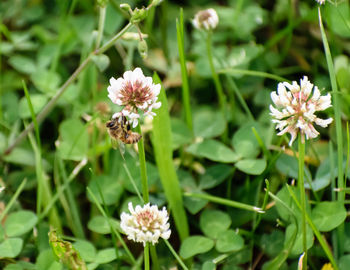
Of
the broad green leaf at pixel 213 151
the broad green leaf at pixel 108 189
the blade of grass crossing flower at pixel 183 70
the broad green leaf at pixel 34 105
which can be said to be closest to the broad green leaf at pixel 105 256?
the broad green leaf at pixel 108 189

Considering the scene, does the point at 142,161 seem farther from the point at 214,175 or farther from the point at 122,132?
the point at 214,175

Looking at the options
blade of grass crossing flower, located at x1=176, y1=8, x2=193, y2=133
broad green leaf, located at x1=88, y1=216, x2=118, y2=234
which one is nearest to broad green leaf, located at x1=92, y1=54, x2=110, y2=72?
blade of grass crossing flower, located at x1=176, y1=8, x2=193, y2=133

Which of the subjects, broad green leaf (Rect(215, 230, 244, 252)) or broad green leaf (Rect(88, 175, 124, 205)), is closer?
broad green leaf (Rect(215, 230, 244, 252))

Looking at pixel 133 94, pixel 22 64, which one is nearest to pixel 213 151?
pixel 133 94

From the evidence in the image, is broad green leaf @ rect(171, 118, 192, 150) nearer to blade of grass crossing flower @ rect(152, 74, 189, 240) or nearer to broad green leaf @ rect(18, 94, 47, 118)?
blade of grass crossing flower @ rect(152, 74, 189, 240)

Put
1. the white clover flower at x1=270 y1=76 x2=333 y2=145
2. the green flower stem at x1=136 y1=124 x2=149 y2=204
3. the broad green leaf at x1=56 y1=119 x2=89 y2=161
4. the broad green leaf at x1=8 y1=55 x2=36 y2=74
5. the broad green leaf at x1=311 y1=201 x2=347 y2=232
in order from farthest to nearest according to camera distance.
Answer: the broad green leaf at x1=8 y1=55 x2=36 y2=74 < the broad green leaf at x1=56 y1=119 x2=89 y2=161 < the broad green leaf at x1=311 y1=201 x2=347 y2=232 < the green flower stem at x1=136 y1=124 x2=149 y2=204 < the white clover flower at x1=270 y1=76 x2=333 y2=145

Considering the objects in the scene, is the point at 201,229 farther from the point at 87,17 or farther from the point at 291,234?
the point at 87,17

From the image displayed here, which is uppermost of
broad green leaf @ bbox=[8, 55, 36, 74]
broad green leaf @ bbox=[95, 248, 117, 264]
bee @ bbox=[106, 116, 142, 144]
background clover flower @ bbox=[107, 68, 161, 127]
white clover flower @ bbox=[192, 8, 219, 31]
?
white clover flower @ bbox=[192, 8, 219, 31]
